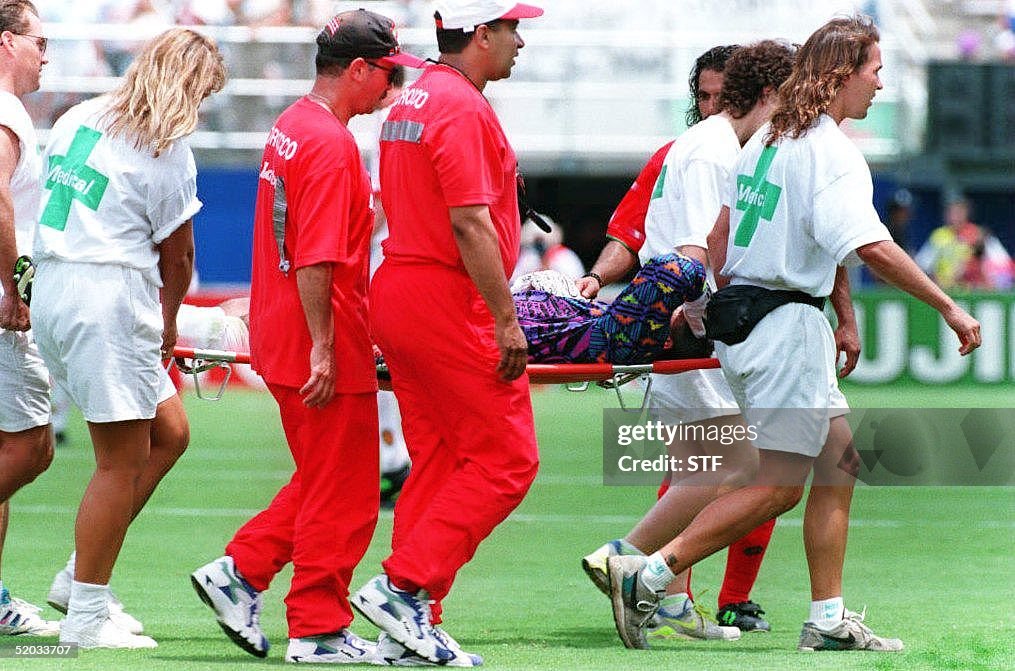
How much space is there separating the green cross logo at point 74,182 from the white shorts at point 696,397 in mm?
2323

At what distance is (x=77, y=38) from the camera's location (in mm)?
22266

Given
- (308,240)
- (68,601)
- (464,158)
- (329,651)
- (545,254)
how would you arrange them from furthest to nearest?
(545,254) → (68,601) → (329,651) → (308,240) → (464,158)

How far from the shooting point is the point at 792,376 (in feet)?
19.1

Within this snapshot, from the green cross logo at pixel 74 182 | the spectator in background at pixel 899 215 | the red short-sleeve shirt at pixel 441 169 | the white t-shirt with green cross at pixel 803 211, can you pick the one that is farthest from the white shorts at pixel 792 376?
the spectator in background at pixel 899 215

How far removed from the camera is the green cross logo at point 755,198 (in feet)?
19.2

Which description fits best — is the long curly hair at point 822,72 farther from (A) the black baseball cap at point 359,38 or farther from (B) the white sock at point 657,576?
(B) the white sock at point 657,576

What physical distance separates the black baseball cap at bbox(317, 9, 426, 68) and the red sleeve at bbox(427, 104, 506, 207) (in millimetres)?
460

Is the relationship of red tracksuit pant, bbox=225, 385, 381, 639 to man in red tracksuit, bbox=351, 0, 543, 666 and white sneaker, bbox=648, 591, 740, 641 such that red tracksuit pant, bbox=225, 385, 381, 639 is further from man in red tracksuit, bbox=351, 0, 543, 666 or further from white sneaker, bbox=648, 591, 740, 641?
white sneaker, bbox=648, 591, 740, 641

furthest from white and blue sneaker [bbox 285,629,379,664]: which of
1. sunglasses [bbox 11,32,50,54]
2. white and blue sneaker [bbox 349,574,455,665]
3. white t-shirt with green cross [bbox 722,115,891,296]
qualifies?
sunglasses [bbox 11,32,50,54]

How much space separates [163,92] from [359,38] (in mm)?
679

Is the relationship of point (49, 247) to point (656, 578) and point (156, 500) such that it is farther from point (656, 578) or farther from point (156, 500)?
point (156, 500)

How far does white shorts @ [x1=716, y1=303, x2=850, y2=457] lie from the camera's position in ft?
19.1

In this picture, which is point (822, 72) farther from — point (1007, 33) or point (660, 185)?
point (1007, 33)

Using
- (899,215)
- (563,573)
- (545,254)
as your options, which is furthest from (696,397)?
(899,215)
